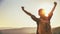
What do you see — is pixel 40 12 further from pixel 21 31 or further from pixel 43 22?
pixel 21 31

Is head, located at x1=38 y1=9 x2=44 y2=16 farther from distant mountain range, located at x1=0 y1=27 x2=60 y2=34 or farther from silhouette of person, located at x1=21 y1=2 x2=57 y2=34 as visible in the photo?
distant mountain range, located at x1=0 y1=27 x2=60 y2=34

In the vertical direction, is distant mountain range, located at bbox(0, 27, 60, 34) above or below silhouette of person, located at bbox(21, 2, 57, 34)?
below

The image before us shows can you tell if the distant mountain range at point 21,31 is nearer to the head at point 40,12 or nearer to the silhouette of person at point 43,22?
the silhouette of person at point 43,22

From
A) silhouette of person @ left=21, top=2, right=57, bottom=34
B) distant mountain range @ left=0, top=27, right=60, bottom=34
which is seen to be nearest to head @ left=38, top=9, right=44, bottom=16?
silhouette of person @ left=21, top=2, right=57, bottom=34

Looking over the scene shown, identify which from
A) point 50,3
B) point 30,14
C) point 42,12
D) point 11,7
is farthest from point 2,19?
point 50,3

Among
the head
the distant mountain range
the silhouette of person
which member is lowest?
the distant mountain range

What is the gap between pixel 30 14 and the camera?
2.01 meters

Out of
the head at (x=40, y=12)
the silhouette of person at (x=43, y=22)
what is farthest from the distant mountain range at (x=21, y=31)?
the head at (x=40, y=12)

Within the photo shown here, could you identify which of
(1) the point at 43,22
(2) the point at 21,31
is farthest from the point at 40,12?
(2) the point at 21,31

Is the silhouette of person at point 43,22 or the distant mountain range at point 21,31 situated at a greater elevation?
the silhouette of person at point 43,22

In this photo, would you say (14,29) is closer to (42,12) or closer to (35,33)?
(35,33)

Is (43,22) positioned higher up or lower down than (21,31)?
higher up

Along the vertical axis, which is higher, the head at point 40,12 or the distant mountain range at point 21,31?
the head at point 40,12

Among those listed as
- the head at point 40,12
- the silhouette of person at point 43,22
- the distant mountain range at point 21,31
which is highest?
the head at point 40,12
